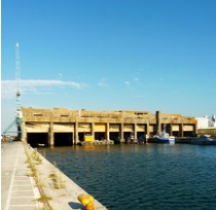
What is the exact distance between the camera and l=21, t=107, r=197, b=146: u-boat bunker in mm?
128750

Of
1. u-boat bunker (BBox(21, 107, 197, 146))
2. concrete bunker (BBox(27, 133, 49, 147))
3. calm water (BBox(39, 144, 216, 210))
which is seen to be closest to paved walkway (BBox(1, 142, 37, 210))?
calm water (BBox(39, 144, 216, 210))

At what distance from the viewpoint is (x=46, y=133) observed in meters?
138

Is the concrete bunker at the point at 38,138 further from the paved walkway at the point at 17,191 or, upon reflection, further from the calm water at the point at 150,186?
the paved walkway at the point at 17,191

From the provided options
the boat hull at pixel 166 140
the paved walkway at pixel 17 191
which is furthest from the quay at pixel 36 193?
the boat hull at pixel 166 140

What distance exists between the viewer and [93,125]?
14075 centimetres

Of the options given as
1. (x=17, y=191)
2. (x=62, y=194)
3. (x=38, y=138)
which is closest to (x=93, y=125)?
(x=38, y=138)

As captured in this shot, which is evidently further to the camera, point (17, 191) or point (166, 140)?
point (166, 140)

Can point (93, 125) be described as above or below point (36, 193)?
A: above

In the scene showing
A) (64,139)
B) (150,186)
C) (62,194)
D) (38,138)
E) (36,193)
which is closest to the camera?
(36,193)

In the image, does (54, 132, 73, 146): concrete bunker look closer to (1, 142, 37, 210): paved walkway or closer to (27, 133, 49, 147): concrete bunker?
(27, 133, 49, 147): concrete bunker

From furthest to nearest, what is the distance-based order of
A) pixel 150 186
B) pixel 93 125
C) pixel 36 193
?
pixel 93 125
pixel 150 186
pixel 36 193


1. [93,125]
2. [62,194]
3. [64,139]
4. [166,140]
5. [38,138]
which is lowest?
[62,194]

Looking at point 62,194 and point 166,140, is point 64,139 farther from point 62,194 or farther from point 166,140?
point 62,194

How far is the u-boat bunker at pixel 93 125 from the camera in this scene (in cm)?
12875
